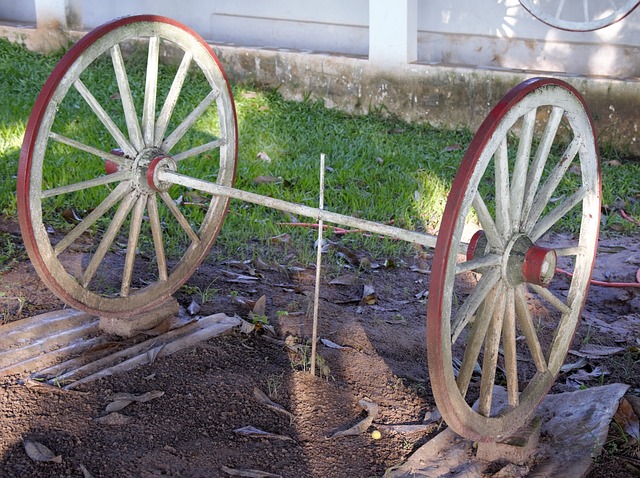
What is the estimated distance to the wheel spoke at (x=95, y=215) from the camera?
3.22 metres

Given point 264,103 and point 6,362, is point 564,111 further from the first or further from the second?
point 264,103

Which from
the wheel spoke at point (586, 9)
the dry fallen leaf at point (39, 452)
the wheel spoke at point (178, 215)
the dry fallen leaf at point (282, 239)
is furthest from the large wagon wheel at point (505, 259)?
the wheel spoke at point (586, 9)

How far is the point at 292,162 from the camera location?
572cm

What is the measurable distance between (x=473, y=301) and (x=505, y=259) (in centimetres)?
19

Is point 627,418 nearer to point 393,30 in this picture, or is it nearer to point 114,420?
point 114,420

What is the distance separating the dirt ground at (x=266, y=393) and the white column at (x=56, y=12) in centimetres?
448

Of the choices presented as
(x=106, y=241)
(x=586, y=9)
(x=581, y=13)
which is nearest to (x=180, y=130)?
(x=106, y=241)

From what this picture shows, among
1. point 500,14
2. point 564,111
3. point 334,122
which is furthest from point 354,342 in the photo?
point 500,14

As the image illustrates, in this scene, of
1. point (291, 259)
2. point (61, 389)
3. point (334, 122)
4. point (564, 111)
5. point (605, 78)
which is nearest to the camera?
point (564, 111)

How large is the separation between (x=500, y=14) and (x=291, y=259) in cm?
350

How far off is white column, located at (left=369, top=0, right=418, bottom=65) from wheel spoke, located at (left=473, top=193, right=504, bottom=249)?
4.24 meters

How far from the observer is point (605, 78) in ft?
20.5

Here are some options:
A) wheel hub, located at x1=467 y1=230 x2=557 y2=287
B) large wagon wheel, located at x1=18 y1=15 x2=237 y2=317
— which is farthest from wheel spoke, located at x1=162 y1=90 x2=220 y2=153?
wheel hub, located at x1=467 y1=230 x2=557 y2=287

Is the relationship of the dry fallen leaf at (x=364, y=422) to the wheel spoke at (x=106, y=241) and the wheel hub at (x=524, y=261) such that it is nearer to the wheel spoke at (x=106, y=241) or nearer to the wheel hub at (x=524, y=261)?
the wheel hub at (x=524, y=261)
